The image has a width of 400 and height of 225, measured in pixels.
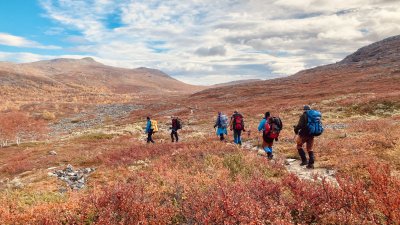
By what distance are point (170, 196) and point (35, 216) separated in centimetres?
293

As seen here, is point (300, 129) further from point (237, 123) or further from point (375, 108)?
point (375, 108)

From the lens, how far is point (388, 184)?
6.88 m

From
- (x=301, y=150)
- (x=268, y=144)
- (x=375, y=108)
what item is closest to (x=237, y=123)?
(x=268, y=144)

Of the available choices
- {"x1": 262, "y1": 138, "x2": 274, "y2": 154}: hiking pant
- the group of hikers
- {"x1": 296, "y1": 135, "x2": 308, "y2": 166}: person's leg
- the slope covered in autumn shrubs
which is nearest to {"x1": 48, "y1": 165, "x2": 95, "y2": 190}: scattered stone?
the slope covered in autumn shrubs

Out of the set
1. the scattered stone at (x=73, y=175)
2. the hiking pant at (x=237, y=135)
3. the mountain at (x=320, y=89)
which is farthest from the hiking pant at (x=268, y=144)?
the mountain at (x=320, y=89)

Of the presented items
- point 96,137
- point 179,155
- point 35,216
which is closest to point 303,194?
point 35,216

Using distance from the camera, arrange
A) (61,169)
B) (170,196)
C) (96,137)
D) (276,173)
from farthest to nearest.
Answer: (96,137) → (61,169) → (276,173) → (170,196)

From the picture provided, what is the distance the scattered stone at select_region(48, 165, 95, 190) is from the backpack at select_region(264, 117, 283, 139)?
27.3 feet

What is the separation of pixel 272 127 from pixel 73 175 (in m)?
9.83

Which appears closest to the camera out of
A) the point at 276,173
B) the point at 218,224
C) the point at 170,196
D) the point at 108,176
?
the point at 218,224

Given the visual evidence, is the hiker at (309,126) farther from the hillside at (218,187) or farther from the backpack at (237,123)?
the backpack at (237,123)

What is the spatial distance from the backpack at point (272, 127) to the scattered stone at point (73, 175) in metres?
8.31

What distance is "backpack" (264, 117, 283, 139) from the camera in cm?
1491

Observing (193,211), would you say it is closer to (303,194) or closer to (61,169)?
(303,194)
